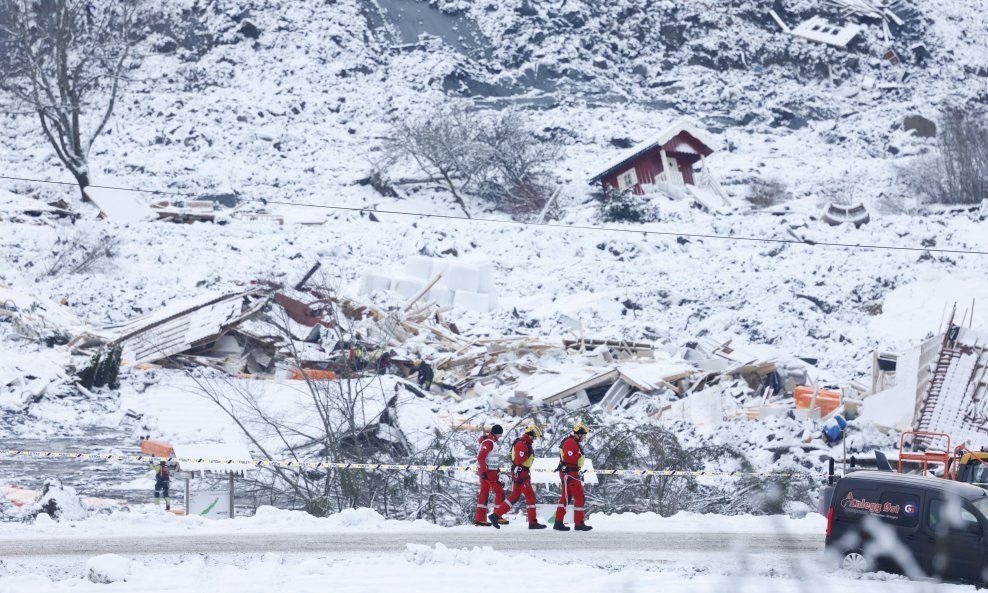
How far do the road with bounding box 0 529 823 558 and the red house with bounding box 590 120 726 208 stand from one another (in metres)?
21.9

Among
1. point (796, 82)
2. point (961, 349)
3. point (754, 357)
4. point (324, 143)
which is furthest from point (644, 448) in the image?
point (796, 82)

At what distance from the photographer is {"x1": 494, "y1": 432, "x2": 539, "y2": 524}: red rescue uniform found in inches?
392

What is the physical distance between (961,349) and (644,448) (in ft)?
16.4

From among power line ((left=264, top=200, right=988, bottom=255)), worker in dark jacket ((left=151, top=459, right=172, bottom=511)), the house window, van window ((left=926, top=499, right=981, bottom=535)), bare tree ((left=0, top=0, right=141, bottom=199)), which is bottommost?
van window ((left=926, top=499, right=981, bottom=535))

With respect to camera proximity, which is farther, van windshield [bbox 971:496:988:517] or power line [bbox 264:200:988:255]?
power line [bbox 264:200:988:255]

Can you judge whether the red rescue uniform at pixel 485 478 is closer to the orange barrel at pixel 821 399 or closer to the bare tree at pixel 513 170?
the orange barrel at pixel 821 399

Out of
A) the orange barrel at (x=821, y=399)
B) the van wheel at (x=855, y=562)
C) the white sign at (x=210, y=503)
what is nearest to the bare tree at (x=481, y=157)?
the orange barrel at (x=821, y=399)

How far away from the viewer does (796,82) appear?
4394cm

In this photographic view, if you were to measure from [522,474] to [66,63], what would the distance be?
2639 cm

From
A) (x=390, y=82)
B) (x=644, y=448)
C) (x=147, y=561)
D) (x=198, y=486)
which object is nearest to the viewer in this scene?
(x=147, y=561)

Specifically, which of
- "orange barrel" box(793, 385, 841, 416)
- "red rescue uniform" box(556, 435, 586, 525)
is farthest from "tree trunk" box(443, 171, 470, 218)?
"red rescue uniform" box(556, 435, 586, 525)

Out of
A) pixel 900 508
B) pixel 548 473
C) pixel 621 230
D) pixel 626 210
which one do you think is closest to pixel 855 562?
pixel 900 508

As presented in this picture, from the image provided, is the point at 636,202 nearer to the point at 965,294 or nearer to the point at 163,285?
the point at 965,294

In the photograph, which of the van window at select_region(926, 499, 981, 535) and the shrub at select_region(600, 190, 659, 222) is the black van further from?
the shrub at select_region(600, 190, 659, 222)
